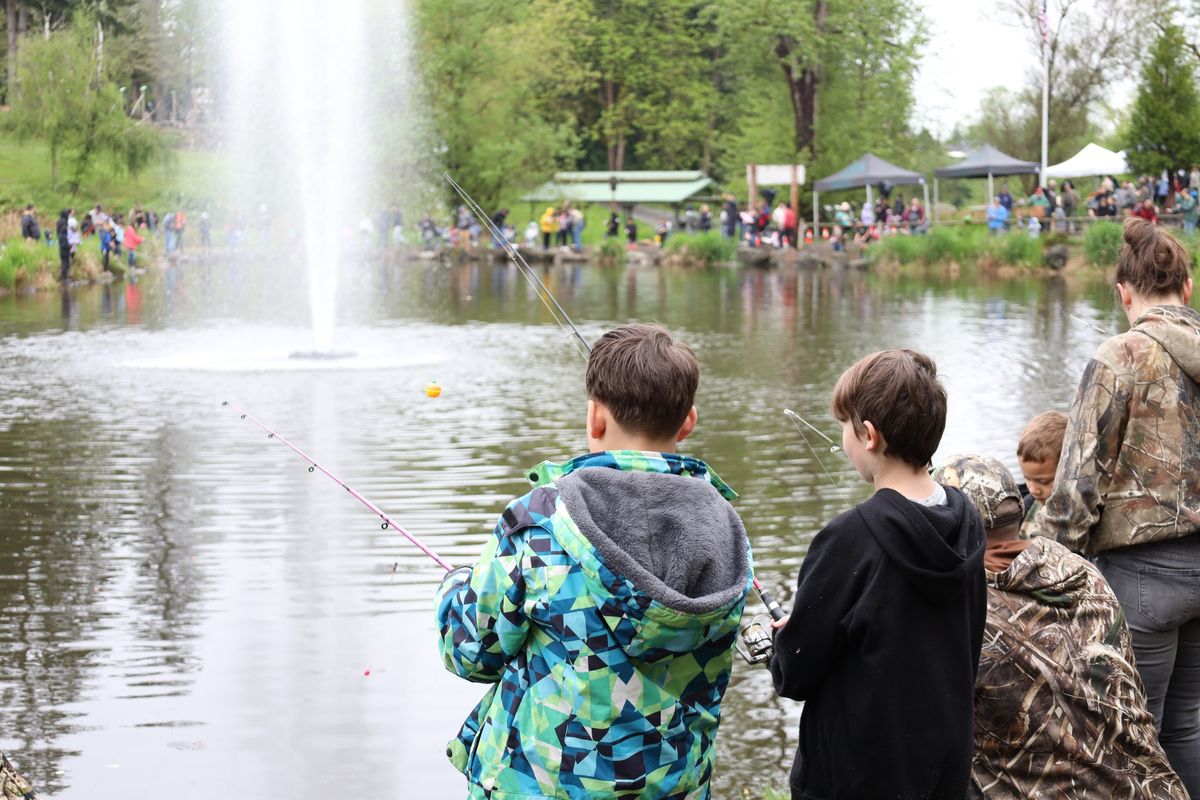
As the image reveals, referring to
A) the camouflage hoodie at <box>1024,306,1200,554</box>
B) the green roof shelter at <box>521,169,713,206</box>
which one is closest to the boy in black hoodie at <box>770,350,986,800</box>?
the camouflage hoodie at <box>1024,306,1200,554</box>

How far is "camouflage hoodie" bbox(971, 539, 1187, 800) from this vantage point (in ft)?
10.8

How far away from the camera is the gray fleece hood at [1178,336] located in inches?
151

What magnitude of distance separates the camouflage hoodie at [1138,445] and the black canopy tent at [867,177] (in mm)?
45342

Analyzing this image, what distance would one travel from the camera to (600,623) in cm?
286

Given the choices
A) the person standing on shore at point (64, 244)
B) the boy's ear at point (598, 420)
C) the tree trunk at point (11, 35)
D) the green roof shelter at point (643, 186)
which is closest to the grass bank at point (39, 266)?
the person standing on shore at point (64, 244)

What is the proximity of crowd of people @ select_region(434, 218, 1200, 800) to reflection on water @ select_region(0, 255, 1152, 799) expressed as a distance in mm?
2058

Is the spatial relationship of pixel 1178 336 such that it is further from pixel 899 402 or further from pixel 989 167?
pixel 989 167

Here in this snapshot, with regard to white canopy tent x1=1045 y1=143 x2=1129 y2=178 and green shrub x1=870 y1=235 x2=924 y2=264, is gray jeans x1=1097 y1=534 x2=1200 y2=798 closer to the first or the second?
green shrub x1=870 y1=235 x2=924 y2=264

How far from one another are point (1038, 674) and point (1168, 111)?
38.8 meters

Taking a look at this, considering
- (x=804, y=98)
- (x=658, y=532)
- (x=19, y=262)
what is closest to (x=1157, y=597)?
(x=658, y=532)

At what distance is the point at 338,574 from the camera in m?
8.16

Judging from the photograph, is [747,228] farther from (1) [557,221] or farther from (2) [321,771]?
(2) [321,771]

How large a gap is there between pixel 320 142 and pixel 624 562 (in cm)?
2486

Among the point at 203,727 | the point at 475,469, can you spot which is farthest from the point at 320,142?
the point at 203,727
